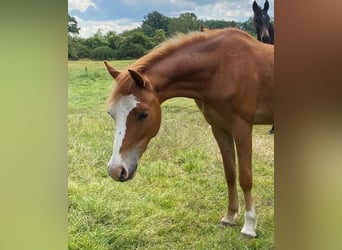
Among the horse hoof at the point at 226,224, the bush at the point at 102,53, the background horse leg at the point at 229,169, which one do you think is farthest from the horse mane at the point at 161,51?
the horse hoof at the point at 226,224

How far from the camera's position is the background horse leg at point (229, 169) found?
6.48 feet

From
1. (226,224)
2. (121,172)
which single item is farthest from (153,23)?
(226,224)

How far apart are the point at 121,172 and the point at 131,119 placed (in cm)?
24

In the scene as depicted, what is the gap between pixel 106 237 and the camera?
1.97 meters

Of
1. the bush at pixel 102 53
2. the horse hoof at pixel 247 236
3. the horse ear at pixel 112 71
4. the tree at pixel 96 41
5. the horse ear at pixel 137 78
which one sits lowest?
the horse hoof at pixel 247 236

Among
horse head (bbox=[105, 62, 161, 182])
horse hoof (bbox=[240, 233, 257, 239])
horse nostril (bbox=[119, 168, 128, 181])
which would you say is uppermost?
horse head (bbox=[105, 62, 161, 182])

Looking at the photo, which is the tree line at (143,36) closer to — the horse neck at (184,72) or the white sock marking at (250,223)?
the horse neck at (184,72)

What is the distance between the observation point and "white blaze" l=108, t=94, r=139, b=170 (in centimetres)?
194

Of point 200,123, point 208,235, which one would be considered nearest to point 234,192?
point 208,235

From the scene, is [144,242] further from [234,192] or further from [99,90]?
[99,90]

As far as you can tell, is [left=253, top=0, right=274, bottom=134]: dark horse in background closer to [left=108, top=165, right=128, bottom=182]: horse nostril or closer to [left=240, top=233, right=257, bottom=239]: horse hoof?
[left=240, top=233, right=257, bottom=239]: horse hoof

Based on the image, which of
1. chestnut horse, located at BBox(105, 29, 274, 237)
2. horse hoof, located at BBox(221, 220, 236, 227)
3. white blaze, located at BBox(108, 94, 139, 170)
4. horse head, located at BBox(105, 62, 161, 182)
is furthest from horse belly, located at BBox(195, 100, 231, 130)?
horse hoof, located at BBox(221, 220, 236, 227)

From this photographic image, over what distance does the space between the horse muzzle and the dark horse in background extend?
65 cm
